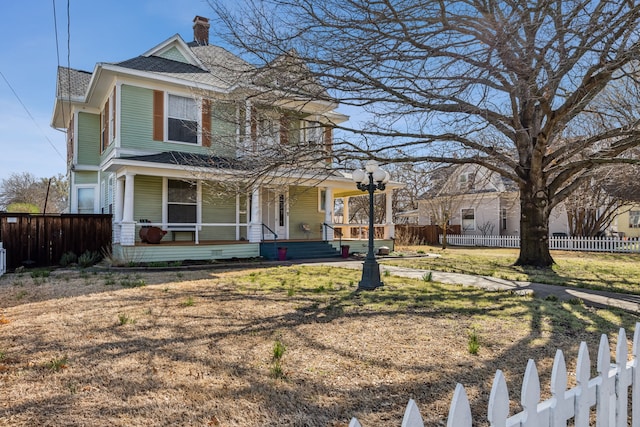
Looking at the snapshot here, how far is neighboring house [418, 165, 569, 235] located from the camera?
27.7m

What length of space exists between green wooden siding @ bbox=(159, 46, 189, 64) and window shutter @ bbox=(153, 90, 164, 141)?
2732mm

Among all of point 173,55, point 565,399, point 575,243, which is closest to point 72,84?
point 173,55

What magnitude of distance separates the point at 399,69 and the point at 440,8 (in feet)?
4.22

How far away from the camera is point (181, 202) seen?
1521 cm

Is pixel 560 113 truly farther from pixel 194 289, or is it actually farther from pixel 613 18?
pixel 194 289

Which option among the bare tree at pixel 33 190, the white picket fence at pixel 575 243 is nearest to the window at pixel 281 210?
the white picket fence at pixel 575 243

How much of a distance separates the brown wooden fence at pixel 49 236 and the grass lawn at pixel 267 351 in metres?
6.25

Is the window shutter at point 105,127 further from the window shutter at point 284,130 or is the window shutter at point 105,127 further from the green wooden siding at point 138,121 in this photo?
the window shutter at point 284,130

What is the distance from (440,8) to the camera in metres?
7.42

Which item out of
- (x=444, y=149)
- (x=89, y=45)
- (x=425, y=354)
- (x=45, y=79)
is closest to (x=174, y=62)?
(x=89, y=45)

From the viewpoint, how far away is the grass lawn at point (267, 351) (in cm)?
296

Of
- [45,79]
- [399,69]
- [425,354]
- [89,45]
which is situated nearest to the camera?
[425,354]

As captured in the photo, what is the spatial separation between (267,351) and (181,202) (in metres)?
12.1

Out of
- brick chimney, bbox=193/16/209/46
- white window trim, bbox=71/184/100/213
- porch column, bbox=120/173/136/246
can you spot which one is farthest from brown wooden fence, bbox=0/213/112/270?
brick chimney, bbox=193/16/209/46
